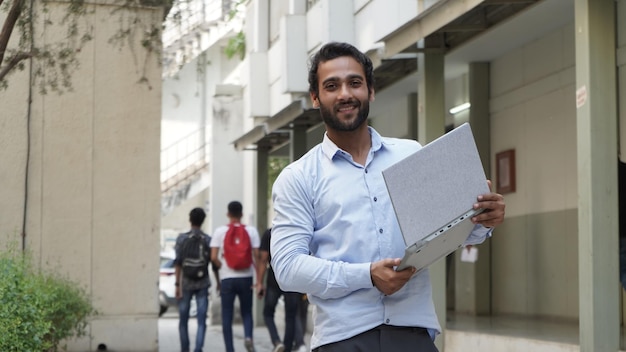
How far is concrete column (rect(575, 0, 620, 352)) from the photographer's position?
10016mm

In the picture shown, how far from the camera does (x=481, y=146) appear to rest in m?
19.1

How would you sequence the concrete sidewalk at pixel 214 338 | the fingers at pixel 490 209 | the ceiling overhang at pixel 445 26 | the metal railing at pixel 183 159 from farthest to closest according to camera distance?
1. the metal railing at pixel 183 159
2. the concrete sidewalk at pixel 214 338
3. the ceiling overhang at pixel 445 26
4. the fingers at pixel 490 209

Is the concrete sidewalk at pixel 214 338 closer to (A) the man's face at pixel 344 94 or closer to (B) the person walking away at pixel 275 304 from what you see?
(B) the person walking away at pixel 275 304

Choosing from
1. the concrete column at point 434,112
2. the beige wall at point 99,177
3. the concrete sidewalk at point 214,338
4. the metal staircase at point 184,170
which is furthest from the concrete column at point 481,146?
the metal staircase at point 184,170

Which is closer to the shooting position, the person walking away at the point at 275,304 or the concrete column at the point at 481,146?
the person walking away at the point at 275,304

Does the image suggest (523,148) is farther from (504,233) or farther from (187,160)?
(187,160)

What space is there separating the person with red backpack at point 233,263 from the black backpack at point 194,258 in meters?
0.19

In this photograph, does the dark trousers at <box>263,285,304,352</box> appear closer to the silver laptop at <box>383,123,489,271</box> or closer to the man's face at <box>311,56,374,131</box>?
the man's face at <box>311,56,374,131</box>

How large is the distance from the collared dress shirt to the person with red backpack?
462 inches

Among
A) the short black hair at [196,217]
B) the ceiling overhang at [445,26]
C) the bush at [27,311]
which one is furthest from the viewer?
the short black hair at [196,217]

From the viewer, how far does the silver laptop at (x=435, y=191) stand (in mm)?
3461

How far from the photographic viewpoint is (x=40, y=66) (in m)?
14.4

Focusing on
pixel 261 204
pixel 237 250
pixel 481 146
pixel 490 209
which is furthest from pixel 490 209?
pixel 261 204

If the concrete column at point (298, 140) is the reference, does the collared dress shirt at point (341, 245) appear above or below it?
below
